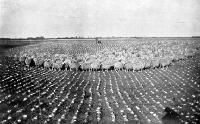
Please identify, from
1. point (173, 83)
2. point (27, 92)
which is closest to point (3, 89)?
point (27, 92)

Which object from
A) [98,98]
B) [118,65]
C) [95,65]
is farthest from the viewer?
[118,65]

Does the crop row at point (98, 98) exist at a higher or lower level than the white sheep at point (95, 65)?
lower

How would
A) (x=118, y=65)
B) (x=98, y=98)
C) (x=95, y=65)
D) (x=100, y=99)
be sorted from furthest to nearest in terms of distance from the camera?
1. (x=118, y=65)
2. (x=95, y=65)
3. (x=98, y=98)
4. (x=100, y=99)

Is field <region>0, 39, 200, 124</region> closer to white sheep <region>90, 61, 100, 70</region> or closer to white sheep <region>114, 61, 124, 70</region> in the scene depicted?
white sheep <region>114, 61, 124, 70</region>

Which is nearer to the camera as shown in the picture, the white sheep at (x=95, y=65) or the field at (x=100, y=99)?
the field at (x=100, y=99)

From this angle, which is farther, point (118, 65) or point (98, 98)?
point (118, 65)

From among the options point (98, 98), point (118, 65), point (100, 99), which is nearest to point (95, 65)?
point (118, 65)

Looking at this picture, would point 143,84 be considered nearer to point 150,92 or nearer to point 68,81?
point 150,92

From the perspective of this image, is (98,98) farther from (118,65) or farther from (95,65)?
(118,65)

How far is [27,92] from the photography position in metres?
18.5

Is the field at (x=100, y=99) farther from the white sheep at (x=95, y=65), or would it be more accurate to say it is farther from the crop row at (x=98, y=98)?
the white sheep at (x=95, y=65)

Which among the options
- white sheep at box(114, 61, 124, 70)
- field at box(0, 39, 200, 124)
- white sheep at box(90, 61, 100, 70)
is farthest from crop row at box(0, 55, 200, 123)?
white sheep at box(114, 61, 124, 70)

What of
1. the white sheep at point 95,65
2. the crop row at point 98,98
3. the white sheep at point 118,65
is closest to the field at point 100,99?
the crop row at point 98,98

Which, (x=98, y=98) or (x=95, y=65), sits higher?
(x=95, y=65)
